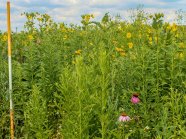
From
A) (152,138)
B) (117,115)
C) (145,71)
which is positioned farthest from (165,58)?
(117,115)

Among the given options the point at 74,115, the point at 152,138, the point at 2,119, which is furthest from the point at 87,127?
the point at 2,119

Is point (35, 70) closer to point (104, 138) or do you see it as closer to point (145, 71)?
point (145, 71)

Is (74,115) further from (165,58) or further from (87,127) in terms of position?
(165,58)

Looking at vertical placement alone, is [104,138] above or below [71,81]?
below

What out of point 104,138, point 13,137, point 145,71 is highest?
point 145,71

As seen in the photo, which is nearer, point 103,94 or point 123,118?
point 103,94

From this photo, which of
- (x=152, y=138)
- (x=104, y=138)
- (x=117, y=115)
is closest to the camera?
(x=104, y=138)

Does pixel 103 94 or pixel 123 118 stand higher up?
pixel 103 94

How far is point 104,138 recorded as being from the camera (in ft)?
10.8

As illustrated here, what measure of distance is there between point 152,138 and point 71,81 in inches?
51.6

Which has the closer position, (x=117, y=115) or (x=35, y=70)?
(x=117, y=115)

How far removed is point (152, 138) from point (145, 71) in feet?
2.39

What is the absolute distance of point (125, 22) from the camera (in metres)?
12.3

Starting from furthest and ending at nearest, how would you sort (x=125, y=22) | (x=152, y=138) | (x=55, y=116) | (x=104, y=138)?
(x=125, y=22) → (x=55, y=116) → (x=152, y=138) → (x=104, y=138)
